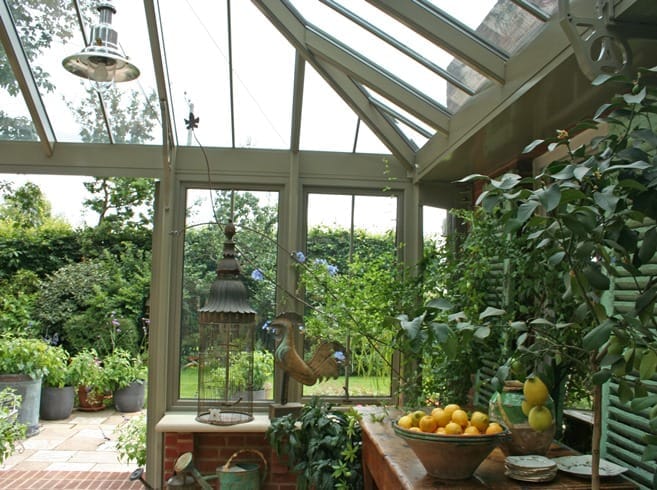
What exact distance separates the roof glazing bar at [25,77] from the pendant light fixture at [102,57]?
1.19 metres

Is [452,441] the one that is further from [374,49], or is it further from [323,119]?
[323,119]

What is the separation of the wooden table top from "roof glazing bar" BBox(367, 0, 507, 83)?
1593 mm

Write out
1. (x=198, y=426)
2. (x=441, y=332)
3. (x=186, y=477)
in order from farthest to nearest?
(x=198, y=426)
(x=186, y=477)
(x=441, y=332)

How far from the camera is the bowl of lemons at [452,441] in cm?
184

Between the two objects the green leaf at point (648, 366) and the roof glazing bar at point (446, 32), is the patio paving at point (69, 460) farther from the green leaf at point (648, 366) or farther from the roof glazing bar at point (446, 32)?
the green leaf at point (648, 366)

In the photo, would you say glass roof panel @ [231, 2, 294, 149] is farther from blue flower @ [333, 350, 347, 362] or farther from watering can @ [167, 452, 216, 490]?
watering can @ [167, 452, 216, 490]

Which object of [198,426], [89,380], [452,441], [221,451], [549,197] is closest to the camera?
[549,197]

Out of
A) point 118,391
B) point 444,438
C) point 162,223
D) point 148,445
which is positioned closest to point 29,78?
point 162,223

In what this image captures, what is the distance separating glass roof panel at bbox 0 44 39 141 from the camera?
4.24m

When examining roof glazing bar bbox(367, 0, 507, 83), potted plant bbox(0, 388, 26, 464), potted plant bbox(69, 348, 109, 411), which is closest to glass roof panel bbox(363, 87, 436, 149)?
roof glazing bar bbox(367, 0, 507, 83)

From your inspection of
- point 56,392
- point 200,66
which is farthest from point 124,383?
point 200,66

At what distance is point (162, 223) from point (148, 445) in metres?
1.54

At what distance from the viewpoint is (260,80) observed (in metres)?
4.32

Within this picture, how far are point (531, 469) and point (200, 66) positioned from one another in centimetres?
340
